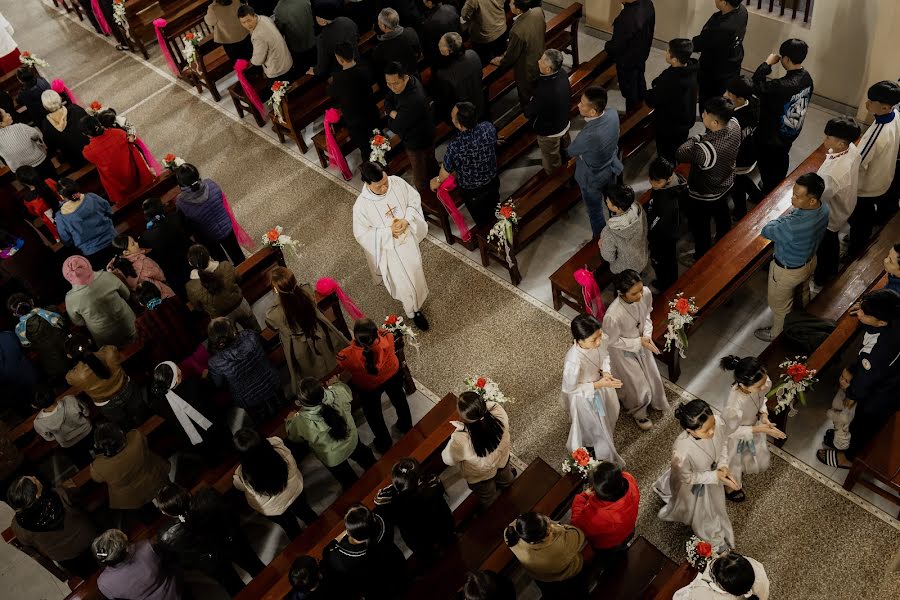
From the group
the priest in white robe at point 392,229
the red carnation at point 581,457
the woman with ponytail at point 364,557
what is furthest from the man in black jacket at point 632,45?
the woman with ponytail at point 364,557

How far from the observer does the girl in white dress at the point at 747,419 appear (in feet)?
16.6

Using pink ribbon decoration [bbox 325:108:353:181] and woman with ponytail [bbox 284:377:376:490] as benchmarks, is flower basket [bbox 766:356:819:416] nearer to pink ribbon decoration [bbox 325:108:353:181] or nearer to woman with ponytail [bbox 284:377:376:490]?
woman with ponytail [bbox 284:377:376:490]

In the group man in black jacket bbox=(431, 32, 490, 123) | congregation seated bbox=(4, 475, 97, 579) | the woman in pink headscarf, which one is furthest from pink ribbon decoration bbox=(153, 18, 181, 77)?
congregation seated bbox=(4, 475, 97, 579)

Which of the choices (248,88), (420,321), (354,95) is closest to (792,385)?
(420,321)

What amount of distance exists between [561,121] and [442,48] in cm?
125

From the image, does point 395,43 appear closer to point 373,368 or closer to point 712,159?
point 712,159

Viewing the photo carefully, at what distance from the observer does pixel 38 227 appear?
8.45 meters

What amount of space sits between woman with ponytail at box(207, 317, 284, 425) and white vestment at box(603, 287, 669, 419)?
8.00 ft

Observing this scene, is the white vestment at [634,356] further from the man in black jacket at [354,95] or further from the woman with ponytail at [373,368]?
the man in black jacket at [354,95]

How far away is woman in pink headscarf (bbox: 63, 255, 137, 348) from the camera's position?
6.56m

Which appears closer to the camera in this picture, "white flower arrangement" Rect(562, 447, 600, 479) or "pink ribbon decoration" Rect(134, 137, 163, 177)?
"white flower arrangement" Rect(562, 447, 600, 479)

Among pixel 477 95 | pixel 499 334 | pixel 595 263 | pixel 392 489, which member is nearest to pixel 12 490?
pixel 392 489

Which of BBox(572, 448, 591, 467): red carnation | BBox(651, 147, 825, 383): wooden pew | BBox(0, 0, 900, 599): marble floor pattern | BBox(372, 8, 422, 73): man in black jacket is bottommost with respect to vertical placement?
BBox(0, 0, 900, 599): marble floor pattern

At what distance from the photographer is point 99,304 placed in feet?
21.9
